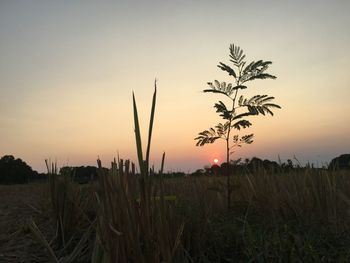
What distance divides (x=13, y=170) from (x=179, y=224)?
698 inches

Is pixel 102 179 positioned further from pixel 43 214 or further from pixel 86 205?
pixel 43 214

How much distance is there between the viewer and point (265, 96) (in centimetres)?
420

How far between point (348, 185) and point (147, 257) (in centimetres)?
302

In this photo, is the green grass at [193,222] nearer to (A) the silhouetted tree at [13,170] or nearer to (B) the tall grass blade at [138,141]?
(B) the tall grass blade at [138,141]

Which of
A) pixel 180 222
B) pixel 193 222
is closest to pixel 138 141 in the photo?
pixel 180 222

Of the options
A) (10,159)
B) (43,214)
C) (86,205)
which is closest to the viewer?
(86,205)

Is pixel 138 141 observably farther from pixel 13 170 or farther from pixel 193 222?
pixel 13 170

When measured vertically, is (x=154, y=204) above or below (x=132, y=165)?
below

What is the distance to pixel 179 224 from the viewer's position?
2184 mm

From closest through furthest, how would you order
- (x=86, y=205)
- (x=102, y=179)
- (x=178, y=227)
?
1. (x=102, y=179)
2. (x=178, y=227)
3. (x=86, y=205)

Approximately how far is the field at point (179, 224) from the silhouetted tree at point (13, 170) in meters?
13.3

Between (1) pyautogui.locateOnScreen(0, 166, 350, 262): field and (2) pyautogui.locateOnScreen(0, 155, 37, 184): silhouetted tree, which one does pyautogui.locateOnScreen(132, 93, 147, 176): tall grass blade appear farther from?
(2) pyautogui.locateOnScreen(0, 155, 37, 184): silhouetted tree

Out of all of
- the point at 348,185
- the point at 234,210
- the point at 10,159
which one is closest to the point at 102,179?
the point at 234,210

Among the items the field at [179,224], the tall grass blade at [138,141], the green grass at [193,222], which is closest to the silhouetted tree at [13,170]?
the field at [179,224]
